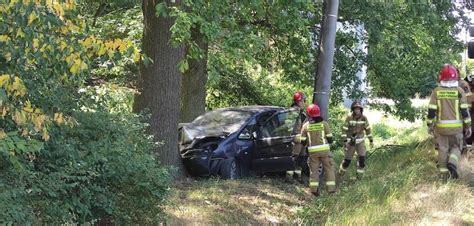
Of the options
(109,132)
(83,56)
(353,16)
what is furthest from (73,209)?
(353,16)

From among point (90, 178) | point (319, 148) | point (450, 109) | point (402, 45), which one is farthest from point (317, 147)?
point (402, 45)

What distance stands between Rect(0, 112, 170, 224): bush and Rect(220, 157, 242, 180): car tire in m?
3.47

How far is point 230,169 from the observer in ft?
35.4

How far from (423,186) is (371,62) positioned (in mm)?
6972

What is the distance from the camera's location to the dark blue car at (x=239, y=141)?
10.5m

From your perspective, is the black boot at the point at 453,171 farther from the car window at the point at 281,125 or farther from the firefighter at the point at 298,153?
the car window at the point at 281,125

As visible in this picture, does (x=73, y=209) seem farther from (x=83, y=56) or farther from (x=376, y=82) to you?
(x=376, y=82)

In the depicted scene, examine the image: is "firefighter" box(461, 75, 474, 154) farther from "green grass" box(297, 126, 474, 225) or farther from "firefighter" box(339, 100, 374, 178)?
"firefighter" box(339, 100, 374, 178)

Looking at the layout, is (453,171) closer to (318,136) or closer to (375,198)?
(375,198)

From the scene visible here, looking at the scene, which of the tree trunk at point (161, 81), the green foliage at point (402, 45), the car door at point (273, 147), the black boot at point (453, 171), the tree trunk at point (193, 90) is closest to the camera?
the black boot at point (453, 171)

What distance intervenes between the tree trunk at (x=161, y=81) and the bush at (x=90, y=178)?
2.36 meters

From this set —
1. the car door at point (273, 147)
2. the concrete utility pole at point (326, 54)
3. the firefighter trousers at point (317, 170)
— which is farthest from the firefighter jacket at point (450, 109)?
the car door at point (273, 147)

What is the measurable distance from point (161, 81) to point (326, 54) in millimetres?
3360

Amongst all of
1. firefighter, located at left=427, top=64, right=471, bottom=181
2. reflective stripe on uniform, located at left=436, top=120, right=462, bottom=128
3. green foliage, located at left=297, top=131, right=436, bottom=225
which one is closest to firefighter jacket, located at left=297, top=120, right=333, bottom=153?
green foliage, located at left=297, top=131, right=436, bottom=225
